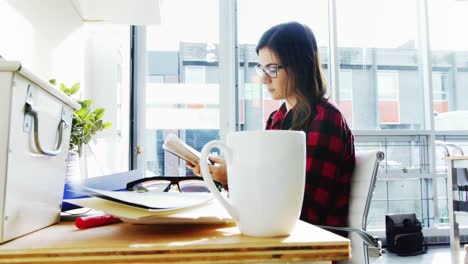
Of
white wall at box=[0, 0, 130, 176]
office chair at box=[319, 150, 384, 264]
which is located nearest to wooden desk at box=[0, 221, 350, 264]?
white wall at box=[0, 0, 130, 176]

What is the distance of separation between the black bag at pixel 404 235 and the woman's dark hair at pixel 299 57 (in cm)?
240

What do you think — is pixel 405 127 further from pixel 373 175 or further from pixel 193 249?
pixel 193 249

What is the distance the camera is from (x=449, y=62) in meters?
3.91

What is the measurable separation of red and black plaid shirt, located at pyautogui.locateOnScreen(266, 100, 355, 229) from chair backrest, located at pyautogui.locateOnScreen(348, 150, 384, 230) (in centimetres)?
3

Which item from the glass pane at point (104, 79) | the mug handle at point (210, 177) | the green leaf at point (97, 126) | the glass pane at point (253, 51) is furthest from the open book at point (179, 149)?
the glass pane at point (253, 51)

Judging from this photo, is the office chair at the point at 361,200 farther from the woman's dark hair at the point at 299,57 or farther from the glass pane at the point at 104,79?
the glass pane at the point at 104,79

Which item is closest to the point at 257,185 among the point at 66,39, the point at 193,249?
the point at 193,249

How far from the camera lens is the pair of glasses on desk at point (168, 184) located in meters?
0.88

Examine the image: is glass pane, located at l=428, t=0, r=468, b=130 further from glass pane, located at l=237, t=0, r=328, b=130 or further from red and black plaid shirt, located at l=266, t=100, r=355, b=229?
red and black plaid shirt, located at l=266, t=100, r=355, b=229

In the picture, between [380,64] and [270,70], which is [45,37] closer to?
[270,70]

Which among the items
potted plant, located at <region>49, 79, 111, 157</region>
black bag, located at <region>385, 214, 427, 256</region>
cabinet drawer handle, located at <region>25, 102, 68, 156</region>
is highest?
potted plant, located at <region>49, 79, 111, 157</region>

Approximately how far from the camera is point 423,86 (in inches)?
149

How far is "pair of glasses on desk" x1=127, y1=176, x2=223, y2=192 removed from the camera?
88 centimetres

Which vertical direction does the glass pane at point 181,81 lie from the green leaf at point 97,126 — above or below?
above
